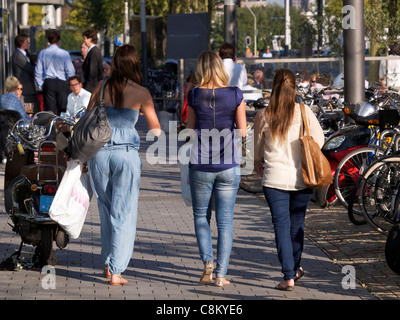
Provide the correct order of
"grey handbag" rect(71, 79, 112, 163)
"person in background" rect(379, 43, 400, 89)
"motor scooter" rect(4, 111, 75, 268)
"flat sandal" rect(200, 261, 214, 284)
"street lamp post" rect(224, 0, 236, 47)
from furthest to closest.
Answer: "street lamp post" rect(224, 0, 236, 47)
"person in background" rect(379, 43, 400, 89)
"motor scooter" rect(4, 111, 75, 268)
"flat sandal" rect(200, 261, 214, 284)
"grey handbag" rect(71, 79, 112, 163)

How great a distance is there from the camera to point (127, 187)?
666cm

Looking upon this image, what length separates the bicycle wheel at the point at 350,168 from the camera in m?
9.35

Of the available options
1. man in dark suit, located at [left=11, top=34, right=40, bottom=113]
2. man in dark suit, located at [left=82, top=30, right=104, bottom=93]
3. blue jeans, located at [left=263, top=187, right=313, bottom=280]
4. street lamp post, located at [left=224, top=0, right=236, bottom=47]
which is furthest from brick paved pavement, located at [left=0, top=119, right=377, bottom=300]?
street lamp post, located at [left=224, top=0, right=236, bottom=47]

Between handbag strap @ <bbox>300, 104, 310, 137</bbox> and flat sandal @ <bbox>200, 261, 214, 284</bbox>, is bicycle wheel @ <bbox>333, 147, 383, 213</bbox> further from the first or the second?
flat sandal @ <bbox>200, 261, 214, 284</bbox>

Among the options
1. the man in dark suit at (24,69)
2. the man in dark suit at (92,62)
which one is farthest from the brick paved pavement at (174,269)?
the man in dark suit at (24,69)

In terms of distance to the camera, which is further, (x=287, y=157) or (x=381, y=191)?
(x=381, y=191)

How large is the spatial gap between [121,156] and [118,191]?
0.85 ft

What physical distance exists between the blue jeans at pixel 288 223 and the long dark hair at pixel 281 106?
0.43 metres

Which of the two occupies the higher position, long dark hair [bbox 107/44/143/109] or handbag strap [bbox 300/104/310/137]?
long dark hair [bbox 107/44/143/109]

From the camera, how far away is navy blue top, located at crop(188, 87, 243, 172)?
6.59 m

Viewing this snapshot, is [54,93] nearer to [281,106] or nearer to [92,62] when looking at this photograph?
[92,62]

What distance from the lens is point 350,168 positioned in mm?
9594

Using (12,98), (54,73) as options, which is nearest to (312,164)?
(12,98)
